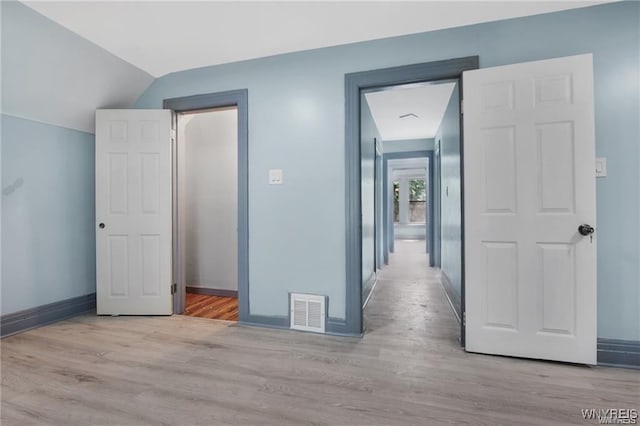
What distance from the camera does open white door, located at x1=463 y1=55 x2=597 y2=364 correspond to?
6.50 feet

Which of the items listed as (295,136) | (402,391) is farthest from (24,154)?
(402,391)

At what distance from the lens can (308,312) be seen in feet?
8.67

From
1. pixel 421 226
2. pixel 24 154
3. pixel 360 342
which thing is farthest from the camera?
pixel 421 226

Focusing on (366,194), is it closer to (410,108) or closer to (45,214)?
(410,108)

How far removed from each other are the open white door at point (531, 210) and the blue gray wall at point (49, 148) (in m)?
3.19

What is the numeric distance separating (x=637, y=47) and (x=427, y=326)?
2.53 m

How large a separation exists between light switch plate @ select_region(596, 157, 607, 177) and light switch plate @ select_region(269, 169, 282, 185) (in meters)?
2.35

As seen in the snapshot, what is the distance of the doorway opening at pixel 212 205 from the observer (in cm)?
391

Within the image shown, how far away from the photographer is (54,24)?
90.2 inches

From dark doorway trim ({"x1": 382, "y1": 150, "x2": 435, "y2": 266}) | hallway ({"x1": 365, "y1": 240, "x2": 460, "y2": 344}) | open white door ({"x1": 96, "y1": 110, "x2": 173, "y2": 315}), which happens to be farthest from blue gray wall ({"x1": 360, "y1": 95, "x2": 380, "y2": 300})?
open white door ({"x1": 96, "y1": 110, "x2": 173, "y2": 315})

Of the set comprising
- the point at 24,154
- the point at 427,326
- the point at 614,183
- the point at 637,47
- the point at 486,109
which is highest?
the point at 637,47

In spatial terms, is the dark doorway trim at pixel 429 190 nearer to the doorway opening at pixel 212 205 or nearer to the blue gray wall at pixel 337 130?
the doorway opening at pixel 212 205

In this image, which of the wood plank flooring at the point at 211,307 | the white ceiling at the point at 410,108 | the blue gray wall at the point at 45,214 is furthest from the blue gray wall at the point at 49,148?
the white ceiling at the point at 410,108

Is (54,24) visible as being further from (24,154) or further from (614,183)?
(614,183)
